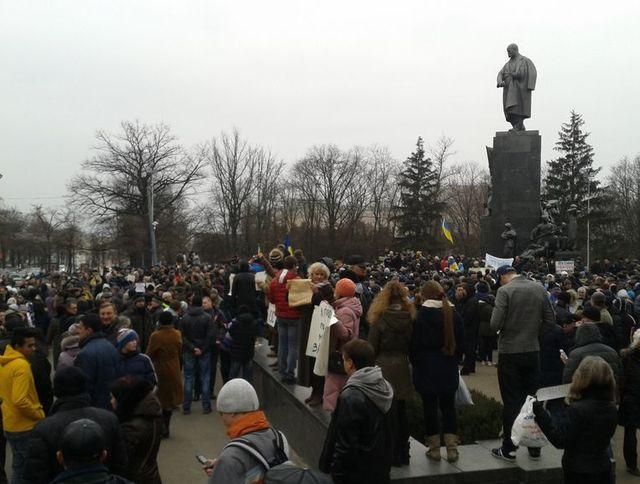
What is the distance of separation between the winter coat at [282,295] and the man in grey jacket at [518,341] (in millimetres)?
3028

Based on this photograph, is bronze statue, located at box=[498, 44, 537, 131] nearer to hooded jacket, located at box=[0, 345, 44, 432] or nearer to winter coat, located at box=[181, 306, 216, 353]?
winter coat, located at box=[181, 306, 216, 353]

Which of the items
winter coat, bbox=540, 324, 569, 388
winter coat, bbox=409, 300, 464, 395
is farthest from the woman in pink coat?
winter coat, bbox=540, 324, 569, 388

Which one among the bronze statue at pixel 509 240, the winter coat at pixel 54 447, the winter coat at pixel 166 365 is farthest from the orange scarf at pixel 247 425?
the bronze statue at pixel 509 240

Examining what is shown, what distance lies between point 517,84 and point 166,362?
21.2m

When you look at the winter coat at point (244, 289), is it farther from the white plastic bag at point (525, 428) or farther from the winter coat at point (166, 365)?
the white plastic bag at point (525, 428)

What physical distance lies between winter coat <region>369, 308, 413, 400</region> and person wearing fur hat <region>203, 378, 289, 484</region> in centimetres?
249

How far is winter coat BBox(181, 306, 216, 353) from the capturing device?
33.2 feet

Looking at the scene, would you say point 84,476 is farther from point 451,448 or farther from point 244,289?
point 244,289

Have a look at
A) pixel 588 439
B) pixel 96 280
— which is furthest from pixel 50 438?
pixel 96 280

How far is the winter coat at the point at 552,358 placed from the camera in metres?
8.71

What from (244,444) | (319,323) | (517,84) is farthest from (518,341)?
(517,84)

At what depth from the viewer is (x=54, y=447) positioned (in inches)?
155

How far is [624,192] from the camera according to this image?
6266 centimetres

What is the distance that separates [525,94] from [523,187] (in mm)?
3762
